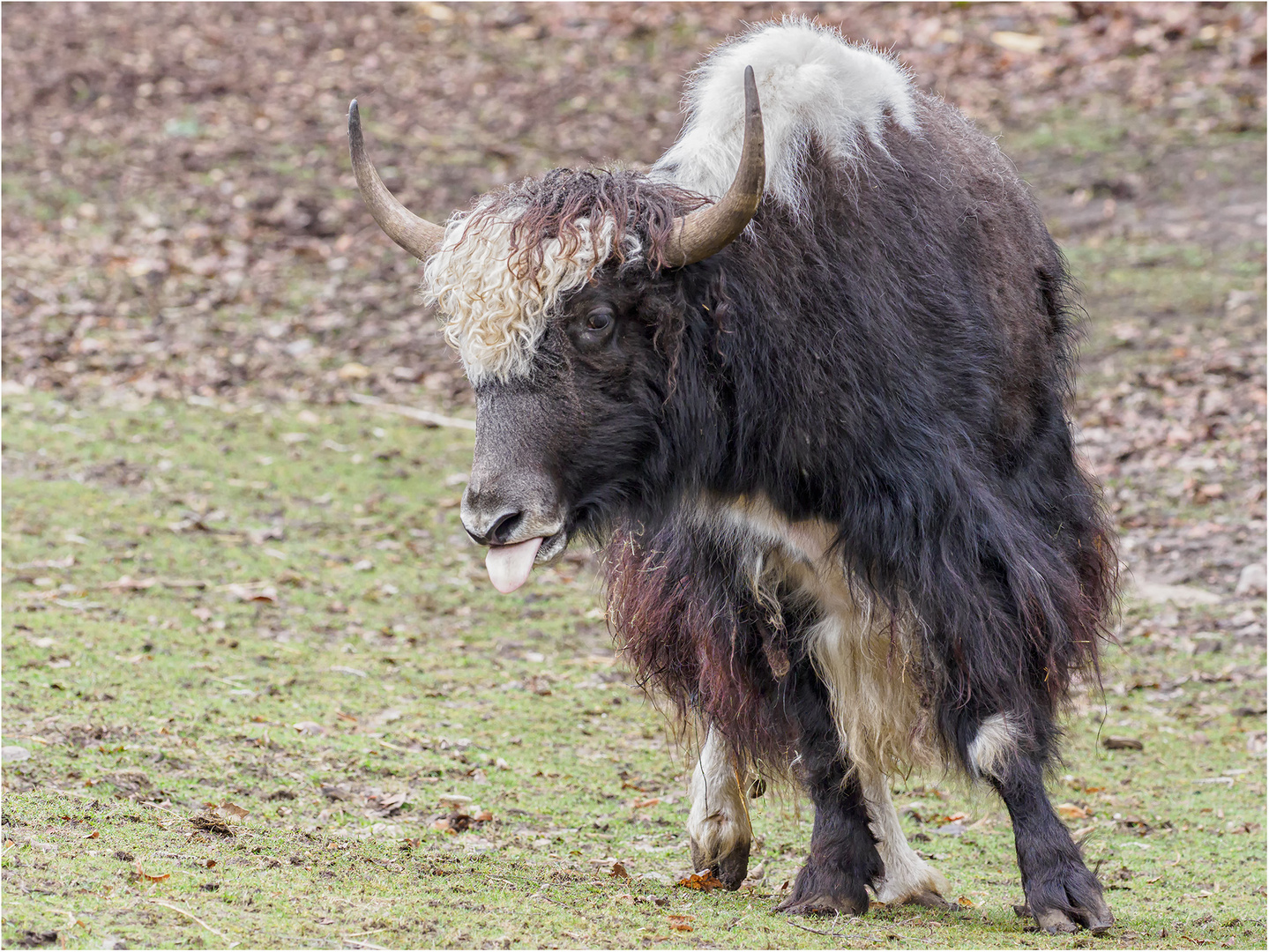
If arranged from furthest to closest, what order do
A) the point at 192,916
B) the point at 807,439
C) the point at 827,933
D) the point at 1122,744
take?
the point at 1122,744, the point at 807,439, the point at 827,933, the point at 192,916

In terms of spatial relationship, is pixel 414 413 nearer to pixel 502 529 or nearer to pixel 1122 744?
pixel 1122 744

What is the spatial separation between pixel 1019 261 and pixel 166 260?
8.36 m

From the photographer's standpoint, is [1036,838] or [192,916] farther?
[1036,838]

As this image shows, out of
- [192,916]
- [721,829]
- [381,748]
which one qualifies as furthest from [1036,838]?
[381,748]

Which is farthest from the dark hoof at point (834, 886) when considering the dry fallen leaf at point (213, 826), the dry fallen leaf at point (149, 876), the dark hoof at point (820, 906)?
the dry fallen leaf at point (149, 876)

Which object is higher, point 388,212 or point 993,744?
point 388,212

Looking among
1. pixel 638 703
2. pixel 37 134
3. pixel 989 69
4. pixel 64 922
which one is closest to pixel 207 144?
pixel 37 134

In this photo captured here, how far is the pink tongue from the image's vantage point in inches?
129

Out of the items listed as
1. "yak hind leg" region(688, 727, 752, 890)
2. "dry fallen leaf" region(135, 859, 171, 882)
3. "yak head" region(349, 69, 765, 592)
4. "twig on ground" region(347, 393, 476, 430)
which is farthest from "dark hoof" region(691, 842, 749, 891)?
"twig on ground" region(347, 393, 476, 430)

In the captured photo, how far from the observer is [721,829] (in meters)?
4.14

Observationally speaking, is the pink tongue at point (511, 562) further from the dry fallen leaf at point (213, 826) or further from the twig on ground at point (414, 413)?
the twig on ground at point (414, 413)

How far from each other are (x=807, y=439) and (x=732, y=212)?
622 millimetres

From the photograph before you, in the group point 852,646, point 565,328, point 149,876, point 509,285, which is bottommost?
point 852,646

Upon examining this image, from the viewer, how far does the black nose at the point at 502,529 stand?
10.6 feet
